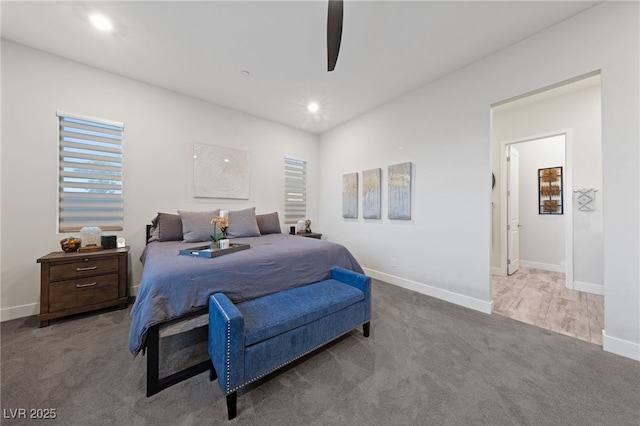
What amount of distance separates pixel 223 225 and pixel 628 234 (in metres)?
3.59

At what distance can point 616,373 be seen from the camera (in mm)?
1581

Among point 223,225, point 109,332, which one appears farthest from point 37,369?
point 223,225

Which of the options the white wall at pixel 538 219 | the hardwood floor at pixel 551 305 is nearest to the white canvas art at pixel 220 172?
the hardwood floor at pixel 551 305

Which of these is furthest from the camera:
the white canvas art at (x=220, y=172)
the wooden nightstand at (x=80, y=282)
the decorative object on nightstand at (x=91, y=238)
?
the white canvas art at (x=220, y=172)

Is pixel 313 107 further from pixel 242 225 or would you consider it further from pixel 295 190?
pixel 242 225

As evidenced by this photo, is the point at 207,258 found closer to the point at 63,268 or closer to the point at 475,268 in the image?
the point at 63,268

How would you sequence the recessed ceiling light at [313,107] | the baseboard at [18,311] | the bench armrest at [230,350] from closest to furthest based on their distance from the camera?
the bench armrest at [230,350] < the baseboard at [18,311] < the recessed ceiling light at [313,107]

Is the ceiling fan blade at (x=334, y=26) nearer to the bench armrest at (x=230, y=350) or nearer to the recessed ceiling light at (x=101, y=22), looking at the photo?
the bench armrest at (x=230, y=350)

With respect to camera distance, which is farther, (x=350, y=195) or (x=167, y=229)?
(x=350, y=195)

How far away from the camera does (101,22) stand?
6.83 ft

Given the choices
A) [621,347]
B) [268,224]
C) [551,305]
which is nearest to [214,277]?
[268,224]

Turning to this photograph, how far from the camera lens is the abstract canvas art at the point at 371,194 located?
371 centimetres

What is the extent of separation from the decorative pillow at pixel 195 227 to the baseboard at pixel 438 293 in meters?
2.72

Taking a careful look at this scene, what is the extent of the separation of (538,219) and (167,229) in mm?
6580
